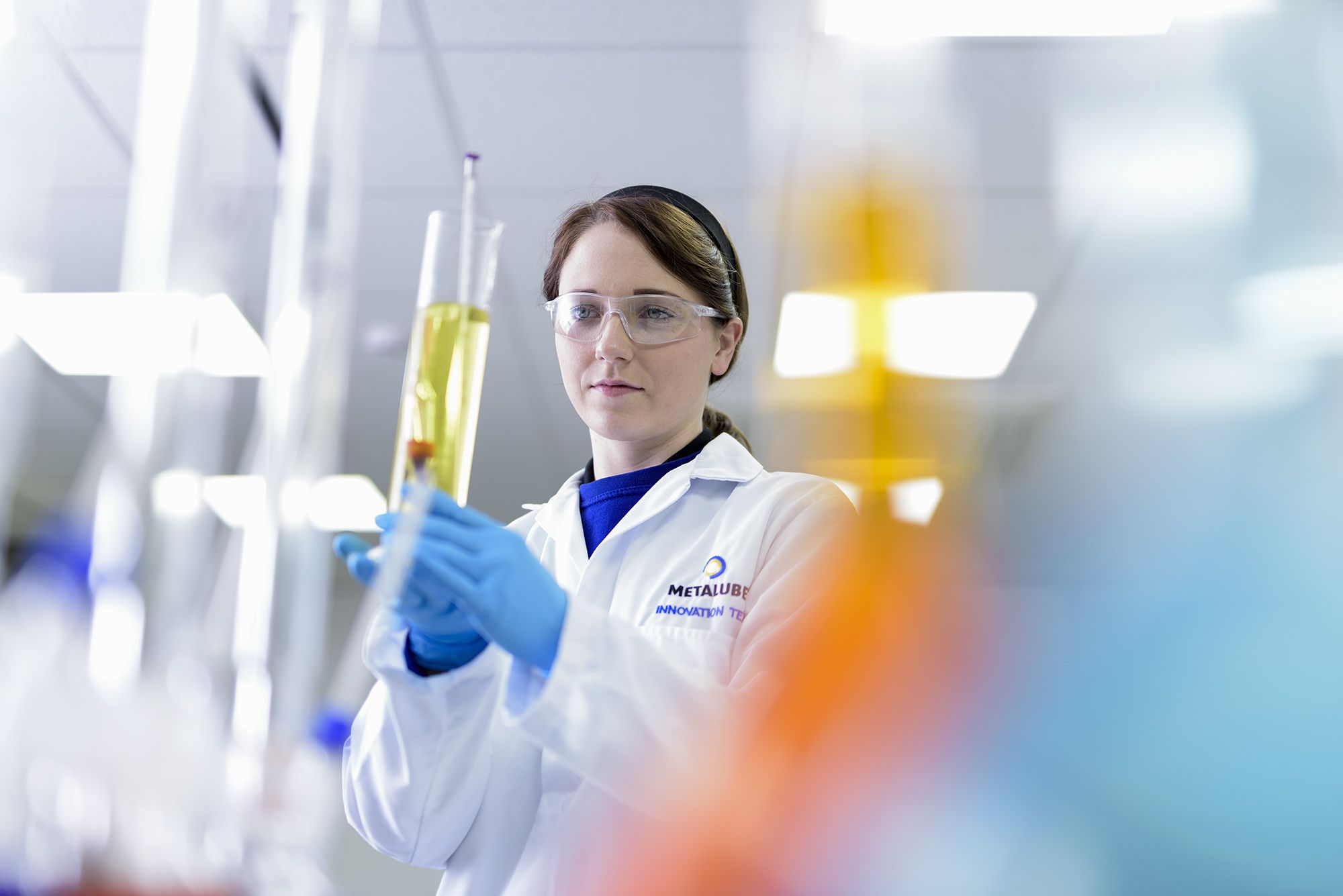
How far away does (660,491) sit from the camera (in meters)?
1.15

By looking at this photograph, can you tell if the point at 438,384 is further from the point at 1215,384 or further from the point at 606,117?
the point at 1215,384

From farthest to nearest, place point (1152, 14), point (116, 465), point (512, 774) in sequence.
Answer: point (1152, 14) → point (512, 774) → point (116, 465)

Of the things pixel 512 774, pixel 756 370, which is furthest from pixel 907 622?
pixel 512 774

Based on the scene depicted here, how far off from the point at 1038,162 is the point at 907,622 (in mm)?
1162

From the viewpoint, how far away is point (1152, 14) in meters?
2.05

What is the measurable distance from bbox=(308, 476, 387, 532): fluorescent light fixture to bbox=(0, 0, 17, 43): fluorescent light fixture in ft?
12.1

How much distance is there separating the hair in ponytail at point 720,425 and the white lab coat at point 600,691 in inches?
5.3

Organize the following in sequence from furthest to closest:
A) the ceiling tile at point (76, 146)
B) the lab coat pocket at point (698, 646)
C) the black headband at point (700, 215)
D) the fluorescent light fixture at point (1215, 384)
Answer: the fluorescent light fixture at point (1215, 384) → the ceiling tile at point (76, 146) → the black headband at point (700, 215) → the lab coat pocket at point (698, 646)

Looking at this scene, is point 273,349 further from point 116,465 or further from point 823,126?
point 823,126

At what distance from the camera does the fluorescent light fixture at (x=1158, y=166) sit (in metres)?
2.34

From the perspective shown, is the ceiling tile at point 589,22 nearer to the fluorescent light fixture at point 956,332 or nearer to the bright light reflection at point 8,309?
the fluorescent light fixture at point 956,332

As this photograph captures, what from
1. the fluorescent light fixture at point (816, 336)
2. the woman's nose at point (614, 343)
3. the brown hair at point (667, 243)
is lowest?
the woman's nose at point (614, 343)

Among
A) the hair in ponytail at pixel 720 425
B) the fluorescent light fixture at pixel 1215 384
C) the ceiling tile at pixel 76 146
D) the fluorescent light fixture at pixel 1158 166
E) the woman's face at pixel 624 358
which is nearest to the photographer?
the woman's face at pixel 624 358

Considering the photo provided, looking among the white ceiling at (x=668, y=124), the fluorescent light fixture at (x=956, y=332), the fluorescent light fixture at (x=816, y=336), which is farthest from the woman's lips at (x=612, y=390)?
the fluorescent light fixture at (x=956, y=332)
